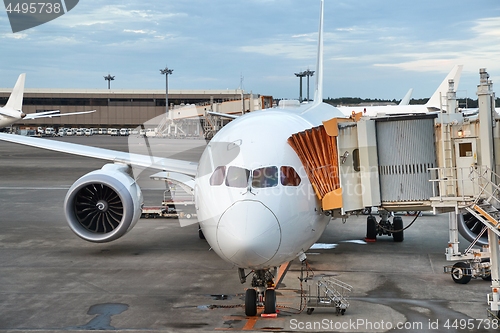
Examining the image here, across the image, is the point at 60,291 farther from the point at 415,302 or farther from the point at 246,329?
the point at 415,302

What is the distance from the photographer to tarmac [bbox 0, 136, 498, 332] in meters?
11.6

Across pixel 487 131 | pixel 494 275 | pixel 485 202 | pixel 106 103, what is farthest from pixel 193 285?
pixel 106 103

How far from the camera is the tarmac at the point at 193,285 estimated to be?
1164cm

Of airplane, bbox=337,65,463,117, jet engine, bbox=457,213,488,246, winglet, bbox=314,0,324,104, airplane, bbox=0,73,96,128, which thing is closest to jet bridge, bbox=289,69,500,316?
jet engine, bbox=457,213,488,246

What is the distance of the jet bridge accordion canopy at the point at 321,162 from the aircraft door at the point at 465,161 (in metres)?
2.13

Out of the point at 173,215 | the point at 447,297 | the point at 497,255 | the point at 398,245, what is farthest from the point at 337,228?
the point at 497,255

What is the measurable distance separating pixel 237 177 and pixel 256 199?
620mm

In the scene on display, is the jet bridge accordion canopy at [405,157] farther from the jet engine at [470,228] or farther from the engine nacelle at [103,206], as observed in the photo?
the engine nacelle at [103,206]

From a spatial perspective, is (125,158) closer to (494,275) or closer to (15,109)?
(494,275)

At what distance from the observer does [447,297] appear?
1335 cm

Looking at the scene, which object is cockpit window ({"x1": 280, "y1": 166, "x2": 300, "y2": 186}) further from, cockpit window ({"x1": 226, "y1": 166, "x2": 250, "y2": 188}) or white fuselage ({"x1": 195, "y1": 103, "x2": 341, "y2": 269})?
cockpit window ({"x1": 226, "y1": 166, "x2": 250, "y2": 188})

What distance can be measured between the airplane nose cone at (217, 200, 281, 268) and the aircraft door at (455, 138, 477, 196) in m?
3.53

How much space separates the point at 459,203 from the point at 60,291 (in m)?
8.19

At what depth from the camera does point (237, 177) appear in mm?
11062
